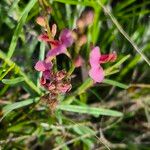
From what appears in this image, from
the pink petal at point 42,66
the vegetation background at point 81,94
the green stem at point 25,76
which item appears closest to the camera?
the pink petal at point 42,66

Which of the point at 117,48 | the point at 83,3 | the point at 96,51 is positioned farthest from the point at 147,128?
the point at 96,51

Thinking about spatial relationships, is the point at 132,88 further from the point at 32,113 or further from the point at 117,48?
the point at 32,113

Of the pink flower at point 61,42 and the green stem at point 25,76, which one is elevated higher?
the pink flower at point 61,42

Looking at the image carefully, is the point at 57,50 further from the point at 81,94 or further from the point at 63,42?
the point at 81,94

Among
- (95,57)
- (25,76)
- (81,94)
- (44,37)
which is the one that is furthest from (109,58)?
(81,94)

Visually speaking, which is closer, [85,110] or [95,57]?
[95,57]

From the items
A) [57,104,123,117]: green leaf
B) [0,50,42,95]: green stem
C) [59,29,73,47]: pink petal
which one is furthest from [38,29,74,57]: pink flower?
[57,104,123,117]: green leaf

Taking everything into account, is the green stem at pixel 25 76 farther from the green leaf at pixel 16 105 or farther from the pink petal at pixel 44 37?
the pink petal at pixel 44 37

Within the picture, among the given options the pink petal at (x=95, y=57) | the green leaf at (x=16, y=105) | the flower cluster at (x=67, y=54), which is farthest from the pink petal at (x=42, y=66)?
the green leaf at (x=16, y=105)
